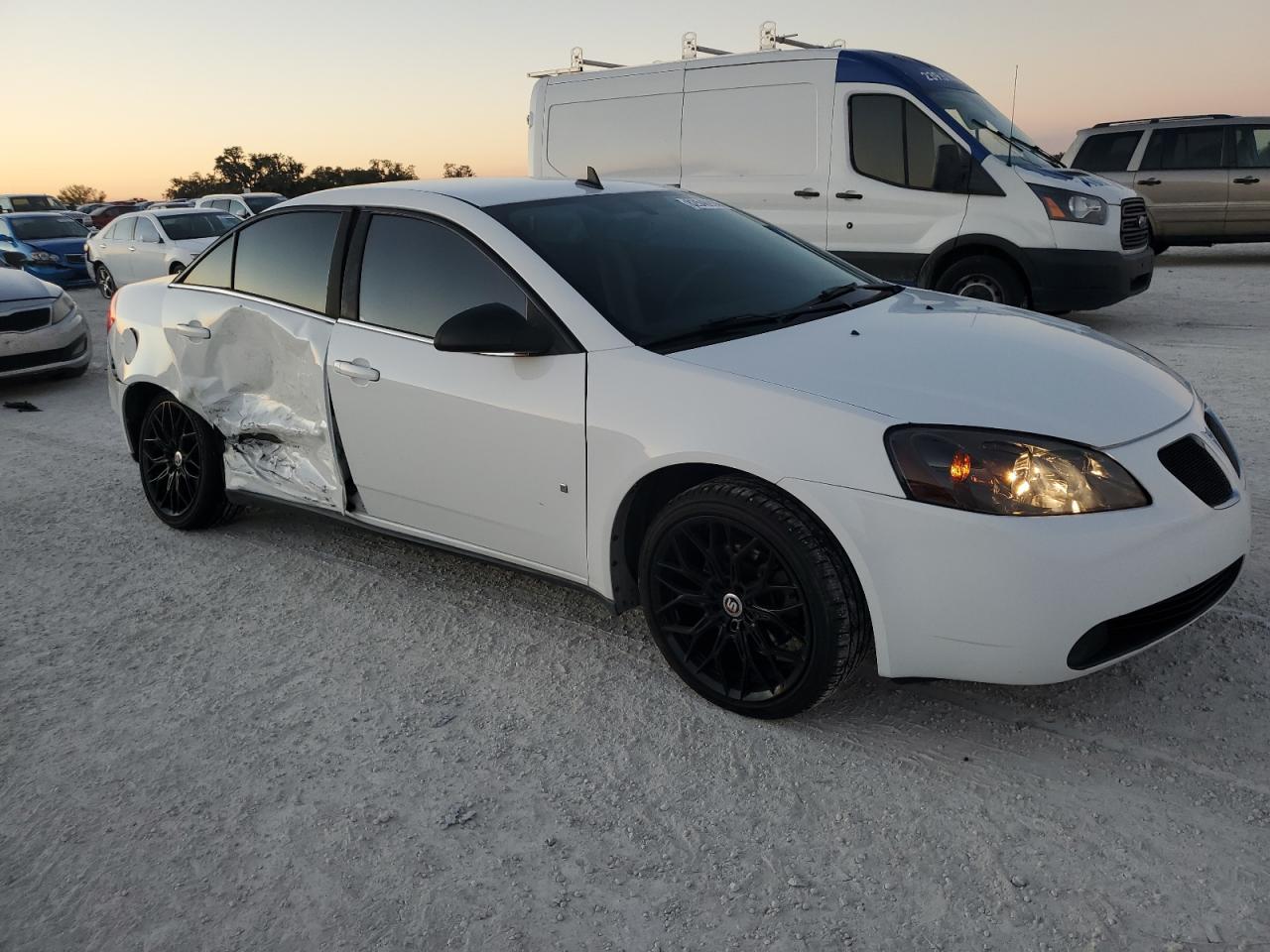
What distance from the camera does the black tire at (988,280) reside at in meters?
8.92

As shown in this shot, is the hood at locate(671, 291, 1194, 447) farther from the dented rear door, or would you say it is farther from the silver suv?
the silver suv

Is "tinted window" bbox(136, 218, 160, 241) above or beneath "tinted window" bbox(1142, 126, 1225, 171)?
beneath

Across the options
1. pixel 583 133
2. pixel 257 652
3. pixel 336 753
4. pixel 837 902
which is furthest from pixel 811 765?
pixel 583 133

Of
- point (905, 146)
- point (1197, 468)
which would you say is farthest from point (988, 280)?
point (1197, 468)

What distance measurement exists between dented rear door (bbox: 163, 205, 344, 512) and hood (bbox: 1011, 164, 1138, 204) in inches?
256

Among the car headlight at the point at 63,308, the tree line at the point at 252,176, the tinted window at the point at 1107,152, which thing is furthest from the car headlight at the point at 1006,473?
the tree line at the point at 252,176

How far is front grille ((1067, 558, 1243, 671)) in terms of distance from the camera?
2.71 metres

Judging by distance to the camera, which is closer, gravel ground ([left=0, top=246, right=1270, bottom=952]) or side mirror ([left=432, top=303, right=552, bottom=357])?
gravel ground ([left=0, top=246, right=1270, bottom=952])

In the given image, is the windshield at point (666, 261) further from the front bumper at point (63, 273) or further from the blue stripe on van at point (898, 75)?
the front bumper at point (63, 273)

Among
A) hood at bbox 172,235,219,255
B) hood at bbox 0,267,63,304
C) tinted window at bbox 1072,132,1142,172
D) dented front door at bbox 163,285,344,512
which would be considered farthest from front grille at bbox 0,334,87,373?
tinted window at bbox 1072,132,1142,172

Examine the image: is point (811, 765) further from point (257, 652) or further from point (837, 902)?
point (257, 652)

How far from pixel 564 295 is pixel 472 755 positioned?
57.1 inches

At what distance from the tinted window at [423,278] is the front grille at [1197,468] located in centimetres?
198

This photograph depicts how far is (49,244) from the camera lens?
64.1ft
